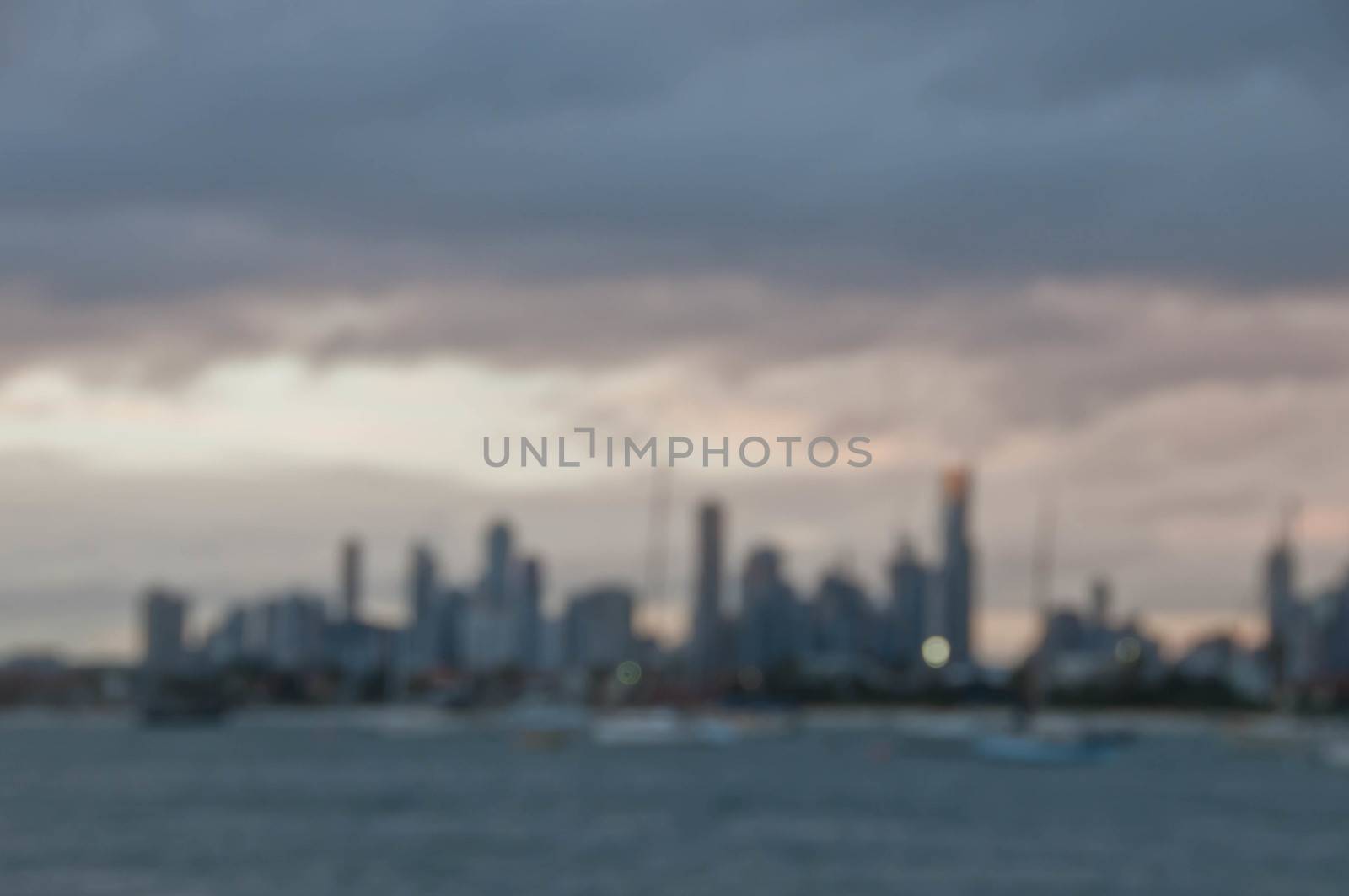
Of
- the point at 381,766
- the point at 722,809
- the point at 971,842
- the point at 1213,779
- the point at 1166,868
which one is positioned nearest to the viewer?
the point at 1166,868

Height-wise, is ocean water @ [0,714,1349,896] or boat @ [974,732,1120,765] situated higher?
ocean water @ [0,714,1349,896]

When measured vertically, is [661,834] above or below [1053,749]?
above

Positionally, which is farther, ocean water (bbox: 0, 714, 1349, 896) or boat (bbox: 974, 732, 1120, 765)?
boat (bbox: 974, 732, 1120, 765)

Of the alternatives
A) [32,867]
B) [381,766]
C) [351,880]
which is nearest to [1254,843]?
[351,880]

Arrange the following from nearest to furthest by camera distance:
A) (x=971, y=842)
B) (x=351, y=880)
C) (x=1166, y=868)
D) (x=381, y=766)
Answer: (x=351, y=880), (x=1166, y=868), (x=971, y=842), (x=381, y=766)

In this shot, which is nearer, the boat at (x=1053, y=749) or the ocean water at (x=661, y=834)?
the ocean water at (x=661, y=834)

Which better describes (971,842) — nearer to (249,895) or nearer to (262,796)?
(249,895)

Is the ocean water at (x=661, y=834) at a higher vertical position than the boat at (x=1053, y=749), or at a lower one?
higher

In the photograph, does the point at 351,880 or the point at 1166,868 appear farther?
the point at 1166,868
